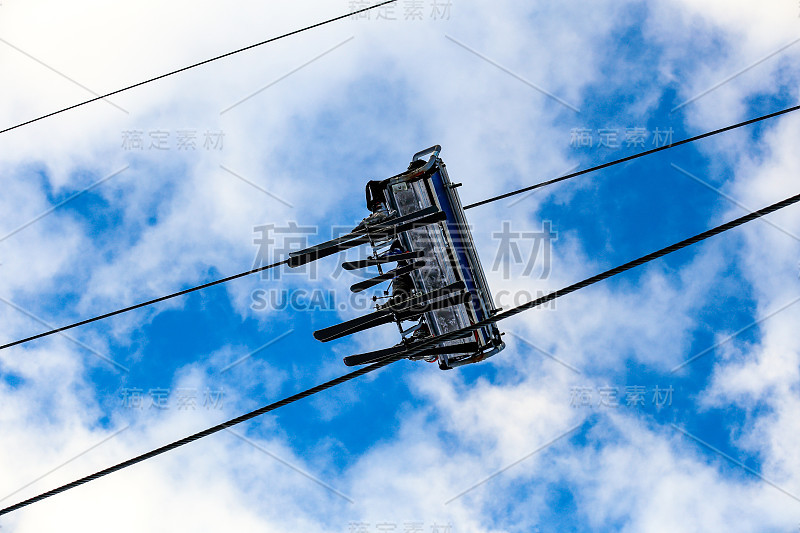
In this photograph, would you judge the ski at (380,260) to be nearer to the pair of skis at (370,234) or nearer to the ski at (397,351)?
the pair of skis at (370,234)

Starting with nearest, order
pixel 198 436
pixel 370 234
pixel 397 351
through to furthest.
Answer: pixel 198 436 < pixel 370 234 < pixel 397 351

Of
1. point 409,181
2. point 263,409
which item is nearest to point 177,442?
point 263,409

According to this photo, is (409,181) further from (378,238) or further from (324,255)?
(324,255)

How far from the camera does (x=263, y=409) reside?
680 cm

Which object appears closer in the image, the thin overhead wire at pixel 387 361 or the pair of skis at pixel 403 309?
the thin overhead wire at pixel 387 361

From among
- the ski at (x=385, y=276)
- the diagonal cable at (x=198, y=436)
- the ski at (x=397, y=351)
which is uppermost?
the ski at (x=385, y=276)

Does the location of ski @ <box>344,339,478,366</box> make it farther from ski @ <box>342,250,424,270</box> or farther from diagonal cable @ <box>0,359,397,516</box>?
diagonal cable @ <box>0,359,397,516</box>

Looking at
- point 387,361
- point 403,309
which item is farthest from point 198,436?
point 403,309

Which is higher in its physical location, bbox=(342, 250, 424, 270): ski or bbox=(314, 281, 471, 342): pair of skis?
bbox=(342, 250, 424, 270): ski

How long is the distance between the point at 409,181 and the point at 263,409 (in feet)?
18.2

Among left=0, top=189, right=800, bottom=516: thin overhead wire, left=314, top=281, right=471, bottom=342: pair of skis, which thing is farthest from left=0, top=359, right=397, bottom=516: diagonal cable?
left=314, top=281, right=471, bottom=342: pair of skis

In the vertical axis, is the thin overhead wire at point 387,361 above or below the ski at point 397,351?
above

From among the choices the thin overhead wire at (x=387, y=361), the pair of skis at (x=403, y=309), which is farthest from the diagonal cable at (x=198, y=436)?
the pair of skis at (x=403, y=309)

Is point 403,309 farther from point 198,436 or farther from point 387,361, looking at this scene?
point 198,436
